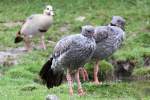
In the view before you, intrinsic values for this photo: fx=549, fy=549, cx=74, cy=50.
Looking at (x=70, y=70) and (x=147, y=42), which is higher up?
(x=70, y=70)

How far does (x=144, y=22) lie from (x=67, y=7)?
427 cm

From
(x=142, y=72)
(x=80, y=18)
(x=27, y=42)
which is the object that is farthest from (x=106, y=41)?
(x=80, y=18)

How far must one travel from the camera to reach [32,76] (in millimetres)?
17188

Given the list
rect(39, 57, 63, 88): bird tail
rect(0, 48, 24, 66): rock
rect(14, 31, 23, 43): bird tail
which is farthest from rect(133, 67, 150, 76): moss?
rect(39, 57, 63, 88): bird tail

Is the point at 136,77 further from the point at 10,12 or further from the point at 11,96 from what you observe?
the point at 10,12

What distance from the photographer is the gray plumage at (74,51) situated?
11805 millimetres

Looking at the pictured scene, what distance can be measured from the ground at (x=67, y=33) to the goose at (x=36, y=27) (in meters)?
0.48

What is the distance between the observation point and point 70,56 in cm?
1205

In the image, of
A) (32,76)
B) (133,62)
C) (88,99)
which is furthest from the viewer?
(133,62)

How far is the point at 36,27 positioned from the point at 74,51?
350 inches

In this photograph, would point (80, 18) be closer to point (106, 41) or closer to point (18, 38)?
point (18, 38)

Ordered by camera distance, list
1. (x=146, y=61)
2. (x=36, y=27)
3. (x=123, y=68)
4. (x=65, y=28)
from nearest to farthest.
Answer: (x=123, y=68), (x=146, y=61), (x=36, y=27), (x=65, y=28)

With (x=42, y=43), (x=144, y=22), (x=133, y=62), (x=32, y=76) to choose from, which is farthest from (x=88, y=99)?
(x=144, y=22)

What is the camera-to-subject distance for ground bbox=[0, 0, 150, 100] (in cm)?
1295
